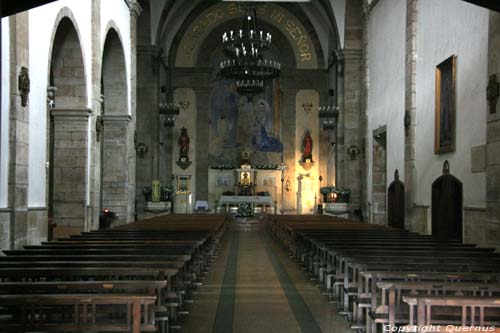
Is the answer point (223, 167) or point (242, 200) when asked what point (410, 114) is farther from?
point (223, 167)

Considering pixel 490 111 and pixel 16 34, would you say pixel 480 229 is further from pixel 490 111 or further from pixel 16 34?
pixel 16 34

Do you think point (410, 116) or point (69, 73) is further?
point (410, 116)

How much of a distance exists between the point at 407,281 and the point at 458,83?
759 centimetres

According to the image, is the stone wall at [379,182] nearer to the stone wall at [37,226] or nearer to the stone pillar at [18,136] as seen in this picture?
the stone wall at [37,226]

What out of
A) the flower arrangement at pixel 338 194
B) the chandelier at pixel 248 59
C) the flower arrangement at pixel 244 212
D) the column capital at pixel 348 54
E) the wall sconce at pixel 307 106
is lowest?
the flower arrangement at pixel 244 212

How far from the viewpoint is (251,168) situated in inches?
1227

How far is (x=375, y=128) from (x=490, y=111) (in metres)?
10.3

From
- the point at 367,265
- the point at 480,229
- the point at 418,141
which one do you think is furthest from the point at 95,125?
the point at 367,265

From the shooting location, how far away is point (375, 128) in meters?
20.4

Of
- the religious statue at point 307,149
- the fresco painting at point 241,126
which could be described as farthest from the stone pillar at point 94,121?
the religious statue at point 307,149

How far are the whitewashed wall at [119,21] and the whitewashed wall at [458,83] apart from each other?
8.07 meters

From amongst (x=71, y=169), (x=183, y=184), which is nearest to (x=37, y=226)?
(x=71, y=169)

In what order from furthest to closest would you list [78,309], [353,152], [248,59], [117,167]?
[353,152] → [248,59] → [117,167] → [78,309]

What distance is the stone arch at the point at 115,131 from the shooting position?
18.9 meters
